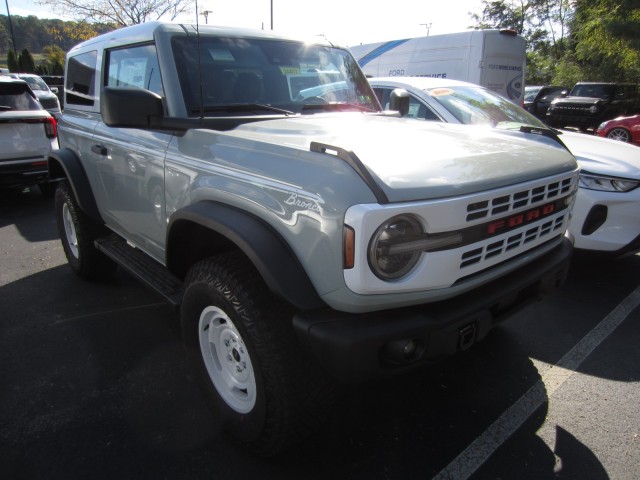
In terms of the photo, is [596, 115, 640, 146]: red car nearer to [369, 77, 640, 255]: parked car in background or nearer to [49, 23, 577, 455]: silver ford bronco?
[369, 77, 640, 255]: parked car in background

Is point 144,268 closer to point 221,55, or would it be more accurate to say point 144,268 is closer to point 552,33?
point 221,55

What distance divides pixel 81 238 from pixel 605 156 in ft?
15.4

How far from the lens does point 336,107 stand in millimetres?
3205

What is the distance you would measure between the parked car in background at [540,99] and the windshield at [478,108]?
13618 mm

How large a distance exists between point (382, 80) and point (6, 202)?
6.23m

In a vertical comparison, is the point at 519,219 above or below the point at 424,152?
below

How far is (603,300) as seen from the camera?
156 inches

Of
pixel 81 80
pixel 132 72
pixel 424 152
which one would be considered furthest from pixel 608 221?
pixel 81 80

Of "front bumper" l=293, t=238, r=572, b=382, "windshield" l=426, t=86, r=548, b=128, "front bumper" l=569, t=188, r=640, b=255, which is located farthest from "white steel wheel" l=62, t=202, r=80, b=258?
"front bumper" l=569, t=188, r=640, b=255

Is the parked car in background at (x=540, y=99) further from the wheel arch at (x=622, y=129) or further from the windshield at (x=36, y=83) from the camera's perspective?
the windshield at (x=36, y=83)

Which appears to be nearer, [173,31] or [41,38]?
[173,31]

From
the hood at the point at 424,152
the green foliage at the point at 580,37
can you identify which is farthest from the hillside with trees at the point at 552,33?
the hood at the point at 424,152

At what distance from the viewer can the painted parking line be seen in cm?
222

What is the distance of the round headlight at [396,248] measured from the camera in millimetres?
1727
